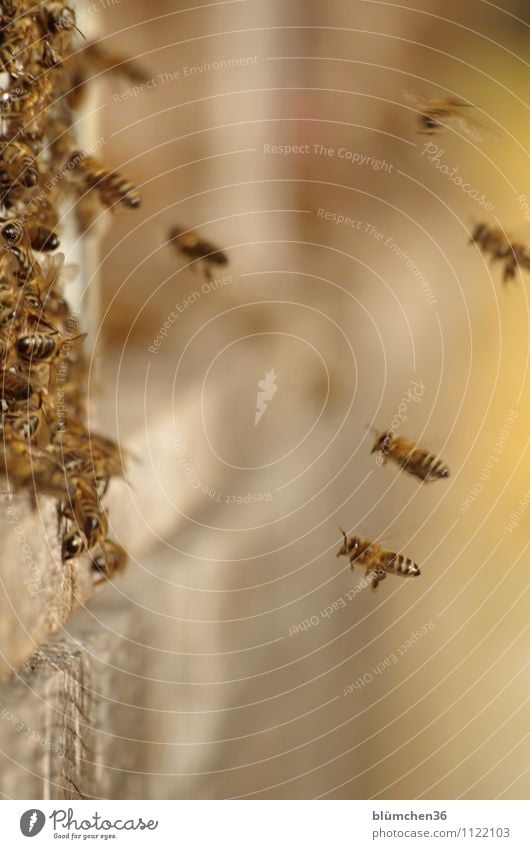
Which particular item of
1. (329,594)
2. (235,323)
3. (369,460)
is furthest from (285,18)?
(329,594)

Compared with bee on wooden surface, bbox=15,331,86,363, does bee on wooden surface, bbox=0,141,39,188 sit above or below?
above

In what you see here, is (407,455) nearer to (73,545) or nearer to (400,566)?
(400,566)

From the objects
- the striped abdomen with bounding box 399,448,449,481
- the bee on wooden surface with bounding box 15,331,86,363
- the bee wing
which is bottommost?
the striped abdomen with bounding box 399,448,449,481

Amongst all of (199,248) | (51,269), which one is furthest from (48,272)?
(199,248)

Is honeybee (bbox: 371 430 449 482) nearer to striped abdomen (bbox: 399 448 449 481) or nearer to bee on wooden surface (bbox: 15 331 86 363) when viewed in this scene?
striped abdomen (bbox: 399 448 449 481)
